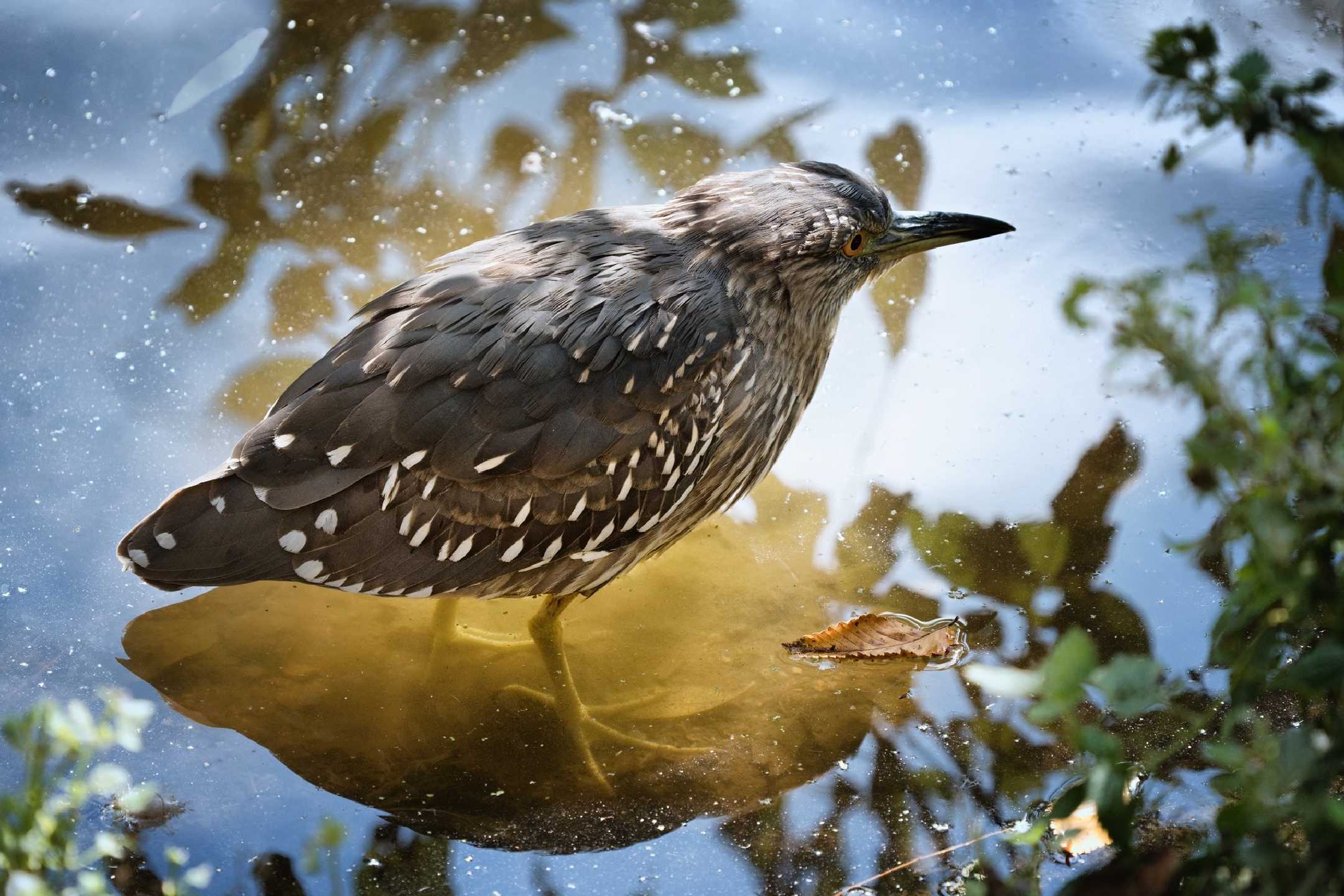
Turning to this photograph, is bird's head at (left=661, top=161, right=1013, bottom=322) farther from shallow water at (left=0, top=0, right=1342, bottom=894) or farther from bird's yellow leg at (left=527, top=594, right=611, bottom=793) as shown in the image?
bird's yellow leg at (left=527, top=594, right=611, bottom=793)

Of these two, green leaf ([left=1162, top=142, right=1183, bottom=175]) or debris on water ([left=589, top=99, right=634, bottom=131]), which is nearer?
green leaf ([left=1162, top=142, right=1183, bottom=175])

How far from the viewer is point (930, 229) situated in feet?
14.1

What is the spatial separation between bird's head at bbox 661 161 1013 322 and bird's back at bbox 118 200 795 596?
20 centimetres

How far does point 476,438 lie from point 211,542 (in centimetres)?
82

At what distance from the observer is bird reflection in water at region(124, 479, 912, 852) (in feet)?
11.8

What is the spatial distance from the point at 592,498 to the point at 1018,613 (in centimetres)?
147

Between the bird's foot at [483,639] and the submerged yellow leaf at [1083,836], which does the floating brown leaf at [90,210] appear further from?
the submerged yellow leaf at [1083,836]

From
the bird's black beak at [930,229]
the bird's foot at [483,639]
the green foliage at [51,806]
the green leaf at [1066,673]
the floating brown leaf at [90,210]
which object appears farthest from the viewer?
the floating brown leaf at [90,210]

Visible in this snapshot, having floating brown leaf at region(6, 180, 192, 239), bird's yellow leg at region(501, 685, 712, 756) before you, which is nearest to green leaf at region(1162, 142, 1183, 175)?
bird's yellow leg at region(501, 685, 712, 756)

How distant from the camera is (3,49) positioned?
539 cm

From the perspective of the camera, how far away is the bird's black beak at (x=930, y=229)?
4.28m

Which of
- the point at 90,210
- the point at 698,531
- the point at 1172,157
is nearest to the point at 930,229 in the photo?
the point at 698,531

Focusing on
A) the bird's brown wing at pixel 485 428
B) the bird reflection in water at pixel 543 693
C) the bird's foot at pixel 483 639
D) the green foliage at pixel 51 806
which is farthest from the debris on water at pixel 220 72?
the green foliage at pixel 51 806

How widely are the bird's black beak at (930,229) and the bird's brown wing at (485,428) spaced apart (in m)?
0.82
